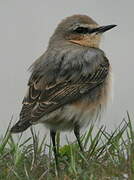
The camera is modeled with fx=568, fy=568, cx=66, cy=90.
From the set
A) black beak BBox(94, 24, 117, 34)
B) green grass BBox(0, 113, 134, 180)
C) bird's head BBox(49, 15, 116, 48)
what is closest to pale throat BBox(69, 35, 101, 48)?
bird's head BBox(49, 15, 116, 48)

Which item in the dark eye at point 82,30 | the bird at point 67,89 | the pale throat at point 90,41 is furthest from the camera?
the dark eye at point 82,30

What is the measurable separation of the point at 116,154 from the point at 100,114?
131 centimetres

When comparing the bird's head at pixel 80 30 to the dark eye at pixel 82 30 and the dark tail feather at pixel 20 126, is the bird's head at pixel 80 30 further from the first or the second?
the dark tail feather at pixel 20 126

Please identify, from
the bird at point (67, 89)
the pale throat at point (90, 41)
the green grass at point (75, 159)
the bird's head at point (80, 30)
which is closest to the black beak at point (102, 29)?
the bird's head at point (80, 30)

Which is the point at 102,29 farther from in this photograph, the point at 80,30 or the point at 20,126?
the point at 20,126

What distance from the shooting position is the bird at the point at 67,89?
335 inches

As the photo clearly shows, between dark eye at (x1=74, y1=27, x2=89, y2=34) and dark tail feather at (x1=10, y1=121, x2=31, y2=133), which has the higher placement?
dark eye at (x1=74, y1=27, x2=89, y2=34)

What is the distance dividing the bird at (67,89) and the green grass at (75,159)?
8.4 inches

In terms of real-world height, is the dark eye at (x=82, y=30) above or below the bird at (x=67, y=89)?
above

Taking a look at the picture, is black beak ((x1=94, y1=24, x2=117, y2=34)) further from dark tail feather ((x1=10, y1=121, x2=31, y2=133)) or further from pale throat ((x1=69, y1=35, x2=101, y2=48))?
dark tail feather ((x1=10, y1=121, x2=31, y2=133))

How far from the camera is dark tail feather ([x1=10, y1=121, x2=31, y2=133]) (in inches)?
317

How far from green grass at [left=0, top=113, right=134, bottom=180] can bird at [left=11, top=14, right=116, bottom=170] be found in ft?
0.70

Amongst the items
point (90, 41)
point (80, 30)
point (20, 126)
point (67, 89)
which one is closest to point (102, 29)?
point (90, 41)

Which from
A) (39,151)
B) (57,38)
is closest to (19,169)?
(39,151)
